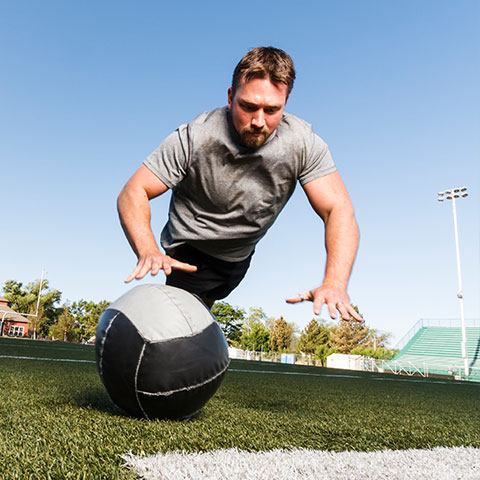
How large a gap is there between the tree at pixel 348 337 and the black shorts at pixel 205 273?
56247 millimetres

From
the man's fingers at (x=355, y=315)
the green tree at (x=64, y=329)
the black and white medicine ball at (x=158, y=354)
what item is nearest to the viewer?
the man's fingers at (x=355, y=315)

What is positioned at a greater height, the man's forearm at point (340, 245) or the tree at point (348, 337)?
the man's forearm at point (340, 245)

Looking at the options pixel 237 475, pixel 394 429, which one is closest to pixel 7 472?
pixel 237 475

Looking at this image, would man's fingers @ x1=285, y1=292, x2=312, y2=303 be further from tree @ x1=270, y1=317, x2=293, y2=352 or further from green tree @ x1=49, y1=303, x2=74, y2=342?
green tree @ x1=49, y1=303, x2=74, y2=342

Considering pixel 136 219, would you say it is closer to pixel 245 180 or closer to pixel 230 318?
pixel 245 180

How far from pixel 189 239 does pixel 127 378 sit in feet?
4.33

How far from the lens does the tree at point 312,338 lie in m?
51.7

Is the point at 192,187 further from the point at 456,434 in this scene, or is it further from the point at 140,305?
the point at 456,434

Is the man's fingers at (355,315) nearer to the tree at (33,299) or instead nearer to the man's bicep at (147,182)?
the man's bicep at (147,182)

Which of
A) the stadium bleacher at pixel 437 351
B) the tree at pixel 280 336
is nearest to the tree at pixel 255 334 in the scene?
the tree at pixel 280 336

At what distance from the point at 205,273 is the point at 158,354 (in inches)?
61.8

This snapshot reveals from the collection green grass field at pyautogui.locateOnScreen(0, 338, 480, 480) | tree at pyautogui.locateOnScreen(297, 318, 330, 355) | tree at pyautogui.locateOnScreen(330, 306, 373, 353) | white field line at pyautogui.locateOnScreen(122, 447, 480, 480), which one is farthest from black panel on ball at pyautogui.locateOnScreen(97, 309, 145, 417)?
tree at pyautogui.locateOnScreen(330, 306, 373, 353)

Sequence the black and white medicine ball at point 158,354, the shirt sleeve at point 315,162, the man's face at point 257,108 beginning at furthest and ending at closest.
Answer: the shirt sleeve at point 315,162, the man's face at point 257,108, the black and white medicine ball at point 158,354

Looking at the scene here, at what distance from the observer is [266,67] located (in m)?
2.60
